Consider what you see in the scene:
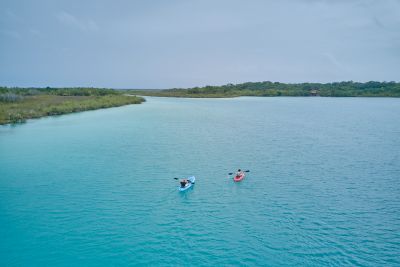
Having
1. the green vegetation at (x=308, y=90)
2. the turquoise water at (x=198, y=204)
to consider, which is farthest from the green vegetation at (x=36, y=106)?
the green vegetation at (x=308, y=90)

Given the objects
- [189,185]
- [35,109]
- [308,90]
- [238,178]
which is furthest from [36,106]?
[308,90]

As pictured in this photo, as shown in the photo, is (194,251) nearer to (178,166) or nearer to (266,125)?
(178,166)

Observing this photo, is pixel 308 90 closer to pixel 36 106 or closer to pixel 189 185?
pixel 36 106

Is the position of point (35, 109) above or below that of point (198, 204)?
above

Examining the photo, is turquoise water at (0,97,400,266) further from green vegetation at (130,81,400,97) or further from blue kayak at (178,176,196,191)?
green vegetation at (130,81,400,97)

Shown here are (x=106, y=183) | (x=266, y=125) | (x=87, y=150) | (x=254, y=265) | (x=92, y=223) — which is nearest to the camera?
(x=254, y=265)

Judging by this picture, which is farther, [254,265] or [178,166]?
[178,166]

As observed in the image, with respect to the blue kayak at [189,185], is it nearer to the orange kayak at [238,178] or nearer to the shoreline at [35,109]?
the orange kayak at [238,178]

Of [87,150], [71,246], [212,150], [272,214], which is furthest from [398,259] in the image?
[87,150]
